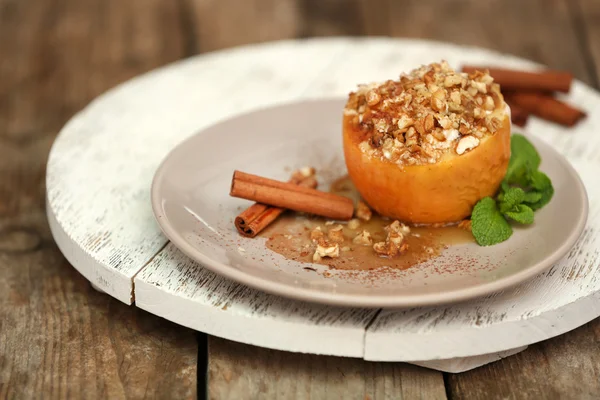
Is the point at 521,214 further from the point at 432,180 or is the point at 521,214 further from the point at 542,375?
the point at 542,375

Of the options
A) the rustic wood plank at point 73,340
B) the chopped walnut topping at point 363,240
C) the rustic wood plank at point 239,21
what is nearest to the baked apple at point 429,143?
the chopped walnut topping at point 363,240

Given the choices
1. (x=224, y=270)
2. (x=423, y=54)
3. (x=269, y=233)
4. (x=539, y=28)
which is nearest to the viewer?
(x=224, y=270)

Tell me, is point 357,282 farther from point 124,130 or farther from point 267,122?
point 124,130

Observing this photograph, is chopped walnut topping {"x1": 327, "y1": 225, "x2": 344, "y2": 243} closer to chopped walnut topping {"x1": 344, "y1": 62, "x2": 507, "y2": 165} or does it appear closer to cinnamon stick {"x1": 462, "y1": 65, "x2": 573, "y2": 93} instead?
chopped walnut topping {"x1": 344, "y1": 62, "x2": 507, "y2": 165}

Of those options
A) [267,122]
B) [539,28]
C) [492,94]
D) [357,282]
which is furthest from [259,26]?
[357,282]

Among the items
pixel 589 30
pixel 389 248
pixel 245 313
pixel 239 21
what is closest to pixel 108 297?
pixel 245 313
